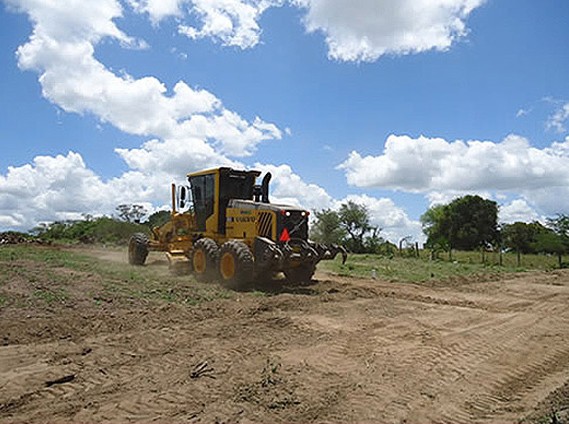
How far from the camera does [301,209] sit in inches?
544

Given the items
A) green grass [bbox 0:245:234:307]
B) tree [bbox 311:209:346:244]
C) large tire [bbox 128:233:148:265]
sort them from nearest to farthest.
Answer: green grass [bbox 0:245:234:307] < large tire [bbox 128:233:148:265] < tree [bbox 311:209:346:244]

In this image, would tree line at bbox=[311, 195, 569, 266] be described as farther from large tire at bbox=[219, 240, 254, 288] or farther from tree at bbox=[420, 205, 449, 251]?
large tire at bbox=[219, 240, 254, 288]

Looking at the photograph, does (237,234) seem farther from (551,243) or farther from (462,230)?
(462,230)

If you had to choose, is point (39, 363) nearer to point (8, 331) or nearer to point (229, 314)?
point (8, 331)

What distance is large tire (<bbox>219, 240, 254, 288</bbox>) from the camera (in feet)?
40.8

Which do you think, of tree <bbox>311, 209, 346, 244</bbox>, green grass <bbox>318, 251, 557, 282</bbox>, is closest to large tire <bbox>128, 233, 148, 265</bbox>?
green grass <bbox>318, 251, 557, 282</bbox>

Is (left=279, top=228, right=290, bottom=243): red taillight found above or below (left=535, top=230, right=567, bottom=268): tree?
below

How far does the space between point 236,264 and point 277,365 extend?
6604 mm

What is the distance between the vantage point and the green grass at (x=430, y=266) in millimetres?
20087

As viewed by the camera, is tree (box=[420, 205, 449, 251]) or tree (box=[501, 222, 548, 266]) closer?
tree (box=[501, 222, 548, 266])

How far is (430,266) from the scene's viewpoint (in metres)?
26.4

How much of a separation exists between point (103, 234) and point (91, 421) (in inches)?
1386

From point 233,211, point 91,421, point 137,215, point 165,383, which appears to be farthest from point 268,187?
point 137,215

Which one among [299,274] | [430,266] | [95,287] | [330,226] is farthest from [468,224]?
[95,287]
